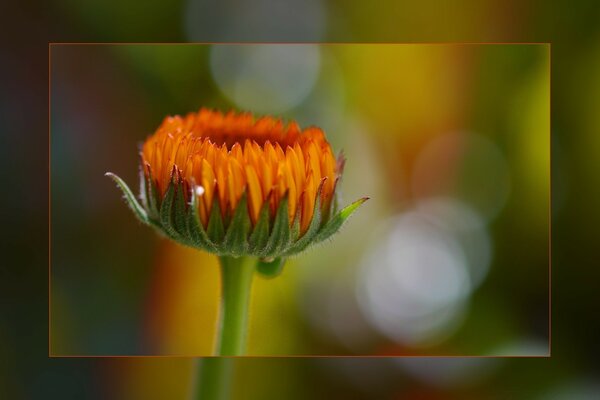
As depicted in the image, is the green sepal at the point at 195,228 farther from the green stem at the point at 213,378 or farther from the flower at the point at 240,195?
the green stem at the point at 213,378

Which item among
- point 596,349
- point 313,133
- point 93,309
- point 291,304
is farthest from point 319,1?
point 596,349

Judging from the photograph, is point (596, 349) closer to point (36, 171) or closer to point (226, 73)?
point (226, 73)

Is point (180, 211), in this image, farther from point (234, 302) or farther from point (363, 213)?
point (363, 213)

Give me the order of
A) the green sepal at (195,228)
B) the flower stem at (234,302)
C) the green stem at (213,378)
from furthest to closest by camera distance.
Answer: the green stem at (213,378) → the flower stem at (234,302) → the green sepal at (195,228)

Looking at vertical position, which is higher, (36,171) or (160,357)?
(36,171)

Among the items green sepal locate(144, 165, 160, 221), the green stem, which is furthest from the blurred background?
green sepal locate(144, 165, 160, 221)

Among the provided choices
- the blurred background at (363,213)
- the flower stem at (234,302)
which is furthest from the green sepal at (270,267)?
the blurred background at (363,213)
